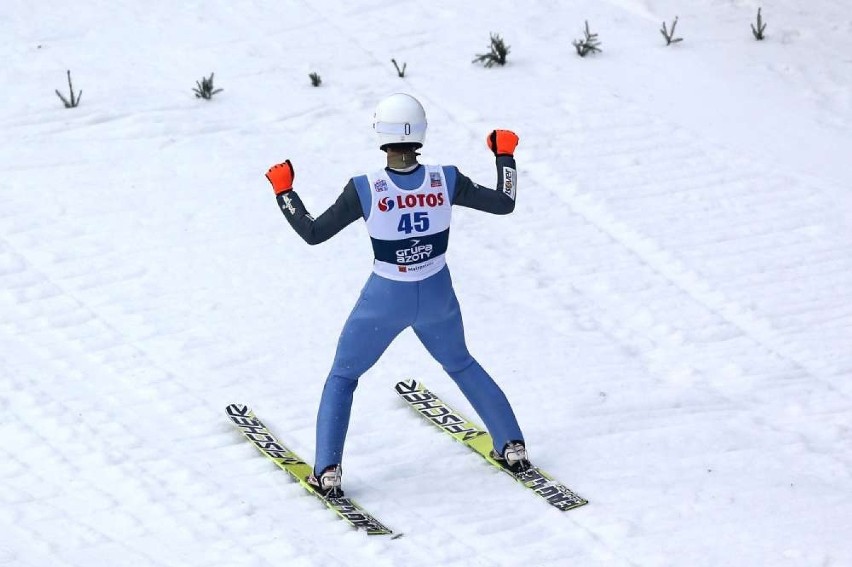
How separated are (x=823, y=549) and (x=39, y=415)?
4099mm

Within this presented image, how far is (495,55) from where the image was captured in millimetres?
12086

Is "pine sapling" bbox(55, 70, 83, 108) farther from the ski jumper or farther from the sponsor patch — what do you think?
the sponsor patch

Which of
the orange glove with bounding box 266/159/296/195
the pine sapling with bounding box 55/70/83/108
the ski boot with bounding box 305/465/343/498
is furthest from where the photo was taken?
the pine sapling with bounding box 55/70/83/108

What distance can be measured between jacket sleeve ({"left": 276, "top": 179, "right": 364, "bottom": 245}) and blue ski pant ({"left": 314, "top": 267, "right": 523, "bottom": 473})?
1.21 feet

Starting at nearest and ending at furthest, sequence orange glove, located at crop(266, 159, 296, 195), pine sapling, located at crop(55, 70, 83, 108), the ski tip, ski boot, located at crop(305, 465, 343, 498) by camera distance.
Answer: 1. orange glove, located at crop(266, 159, 296, 195)
2. ski boot, located at crop(305, 465, 343, 498)
3. the ski tip
4. pine sapling, located at crop(55, 70, 83, 108)

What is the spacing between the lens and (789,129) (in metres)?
11.4

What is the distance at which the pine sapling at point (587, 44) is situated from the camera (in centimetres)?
1229

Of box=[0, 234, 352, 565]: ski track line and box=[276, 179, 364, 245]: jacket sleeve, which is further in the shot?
box=[0, 234, 352, 565]: ski track line

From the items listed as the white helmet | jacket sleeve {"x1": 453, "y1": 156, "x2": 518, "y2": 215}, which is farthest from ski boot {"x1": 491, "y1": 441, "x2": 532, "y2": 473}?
the white helmet

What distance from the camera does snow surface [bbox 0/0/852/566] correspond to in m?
7.00

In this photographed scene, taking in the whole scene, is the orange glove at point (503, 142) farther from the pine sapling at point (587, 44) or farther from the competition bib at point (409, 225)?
the pine sapling at point (587, 44)

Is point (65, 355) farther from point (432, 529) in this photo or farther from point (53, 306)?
point (432, 529)

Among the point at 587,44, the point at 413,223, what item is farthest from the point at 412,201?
the point at 587,44

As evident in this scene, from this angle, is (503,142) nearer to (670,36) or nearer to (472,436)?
(472,436)
